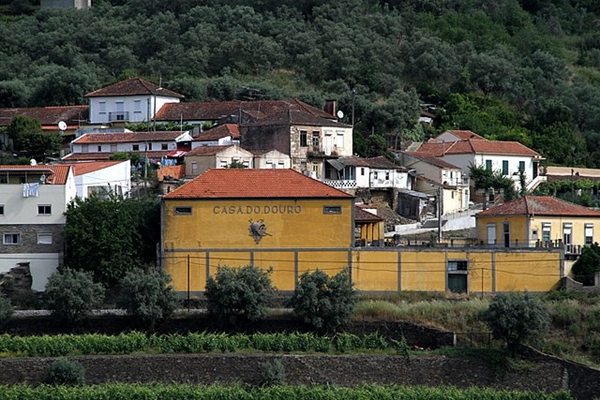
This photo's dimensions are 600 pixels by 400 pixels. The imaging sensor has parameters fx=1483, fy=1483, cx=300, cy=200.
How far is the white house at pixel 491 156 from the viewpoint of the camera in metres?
79.1

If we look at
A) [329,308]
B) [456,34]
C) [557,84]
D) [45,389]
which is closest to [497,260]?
[329,308]

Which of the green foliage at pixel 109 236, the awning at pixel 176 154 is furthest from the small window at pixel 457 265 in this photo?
the awning at pixel 176 154

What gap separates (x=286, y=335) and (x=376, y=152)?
90.1ft

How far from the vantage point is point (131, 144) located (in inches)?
2987

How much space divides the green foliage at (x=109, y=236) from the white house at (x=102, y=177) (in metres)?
4.16

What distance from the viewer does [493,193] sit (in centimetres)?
7706

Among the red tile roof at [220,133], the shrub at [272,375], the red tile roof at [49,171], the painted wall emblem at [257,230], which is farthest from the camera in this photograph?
the red tile roof at [220,133]

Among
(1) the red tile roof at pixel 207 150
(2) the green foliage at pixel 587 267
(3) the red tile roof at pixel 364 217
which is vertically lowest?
(2) the green foliage at pixel 587 267

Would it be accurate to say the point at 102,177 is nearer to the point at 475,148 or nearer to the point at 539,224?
the point at 539,224

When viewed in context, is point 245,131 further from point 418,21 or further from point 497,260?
point 418,21

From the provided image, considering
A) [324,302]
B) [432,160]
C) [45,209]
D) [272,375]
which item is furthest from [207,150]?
[272,375]

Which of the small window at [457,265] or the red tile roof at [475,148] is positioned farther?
the red tile roof at [475,148]

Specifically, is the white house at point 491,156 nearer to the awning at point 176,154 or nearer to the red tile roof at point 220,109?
the red tile roof at point 220,109

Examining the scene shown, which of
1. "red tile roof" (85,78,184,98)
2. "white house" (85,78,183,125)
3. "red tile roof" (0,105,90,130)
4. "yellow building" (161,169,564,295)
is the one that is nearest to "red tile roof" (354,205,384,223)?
"yellow building" (161,169,564,295)
